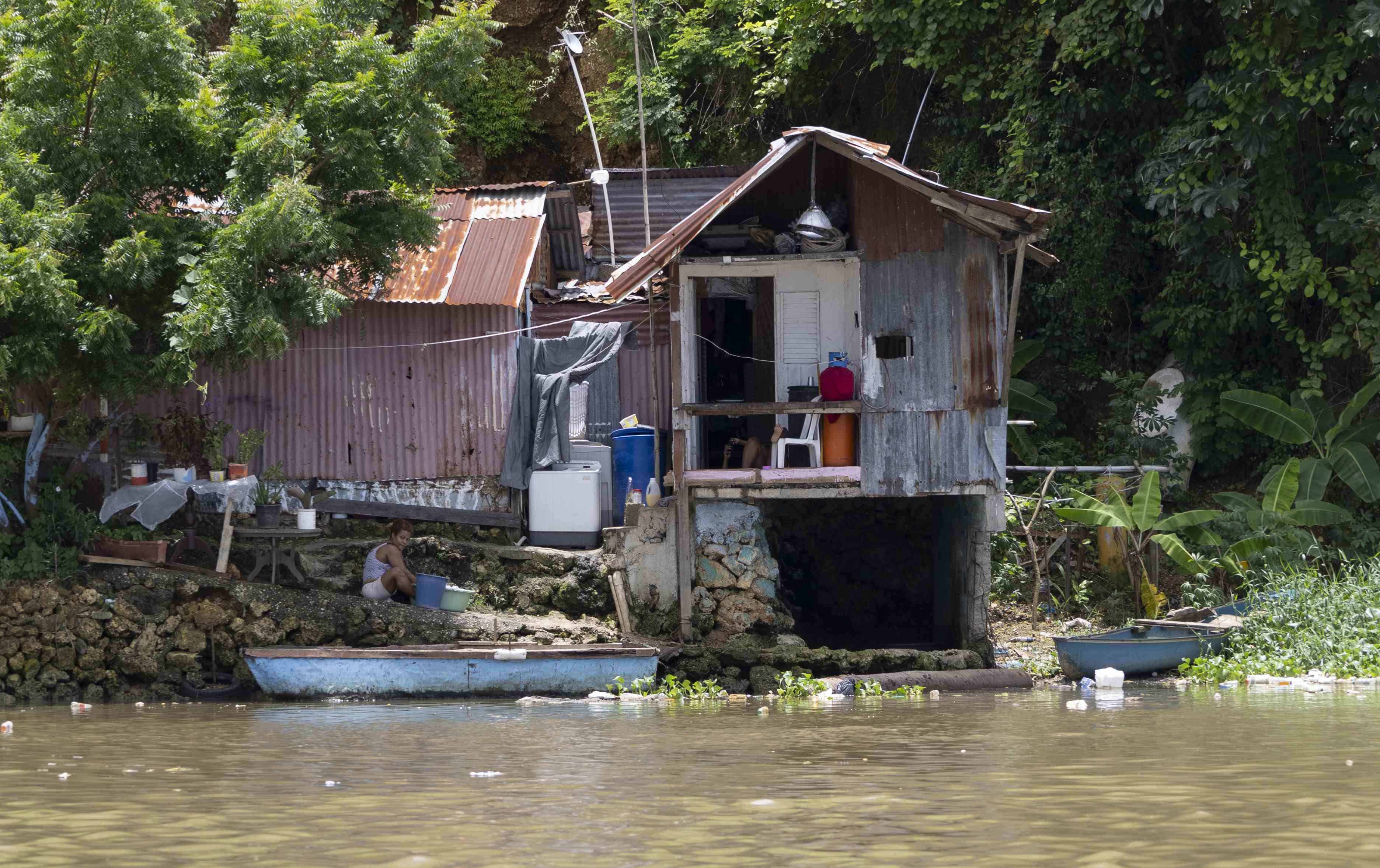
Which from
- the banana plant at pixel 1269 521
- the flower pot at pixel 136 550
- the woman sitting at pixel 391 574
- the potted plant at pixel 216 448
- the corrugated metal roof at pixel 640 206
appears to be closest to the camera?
the flower pot at pixel 136 550

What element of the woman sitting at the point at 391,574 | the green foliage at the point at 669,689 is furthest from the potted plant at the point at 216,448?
the green foliage at the point at 669,689

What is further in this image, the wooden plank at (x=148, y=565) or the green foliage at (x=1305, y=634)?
the wooden plank at (x=148, y=565)

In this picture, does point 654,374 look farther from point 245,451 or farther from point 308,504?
point 245,451

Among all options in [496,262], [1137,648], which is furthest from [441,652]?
[1137,648]

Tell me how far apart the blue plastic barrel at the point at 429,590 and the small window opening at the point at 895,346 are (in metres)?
5.51

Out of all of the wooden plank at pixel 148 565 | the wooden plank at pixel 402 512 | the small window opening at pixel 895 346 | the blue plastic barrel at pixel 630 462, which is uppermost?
the small window opening at pixel 895 346

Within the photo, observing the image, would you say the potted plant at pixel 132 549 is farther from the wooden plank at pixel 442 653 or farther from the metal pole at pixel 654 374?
the metal pole at pixel 654 374

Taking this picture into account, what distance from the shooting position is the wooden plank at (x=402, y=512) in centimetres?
1684

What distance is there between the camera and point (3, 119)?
45.2ft

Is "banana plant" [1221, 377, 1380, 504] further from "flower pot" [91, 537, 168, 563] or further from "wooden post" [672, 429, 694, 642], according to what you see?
"flower pot" [91, 537, 168, 563]

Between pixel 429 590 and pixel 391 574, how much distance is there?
539mm

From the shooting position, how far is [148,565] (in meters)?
14.8

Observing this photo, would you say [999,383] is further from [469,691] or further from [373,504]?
[373,504]

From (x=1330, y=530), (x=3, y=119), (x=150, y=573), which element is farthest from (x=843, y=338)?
(x=3, y=119)
